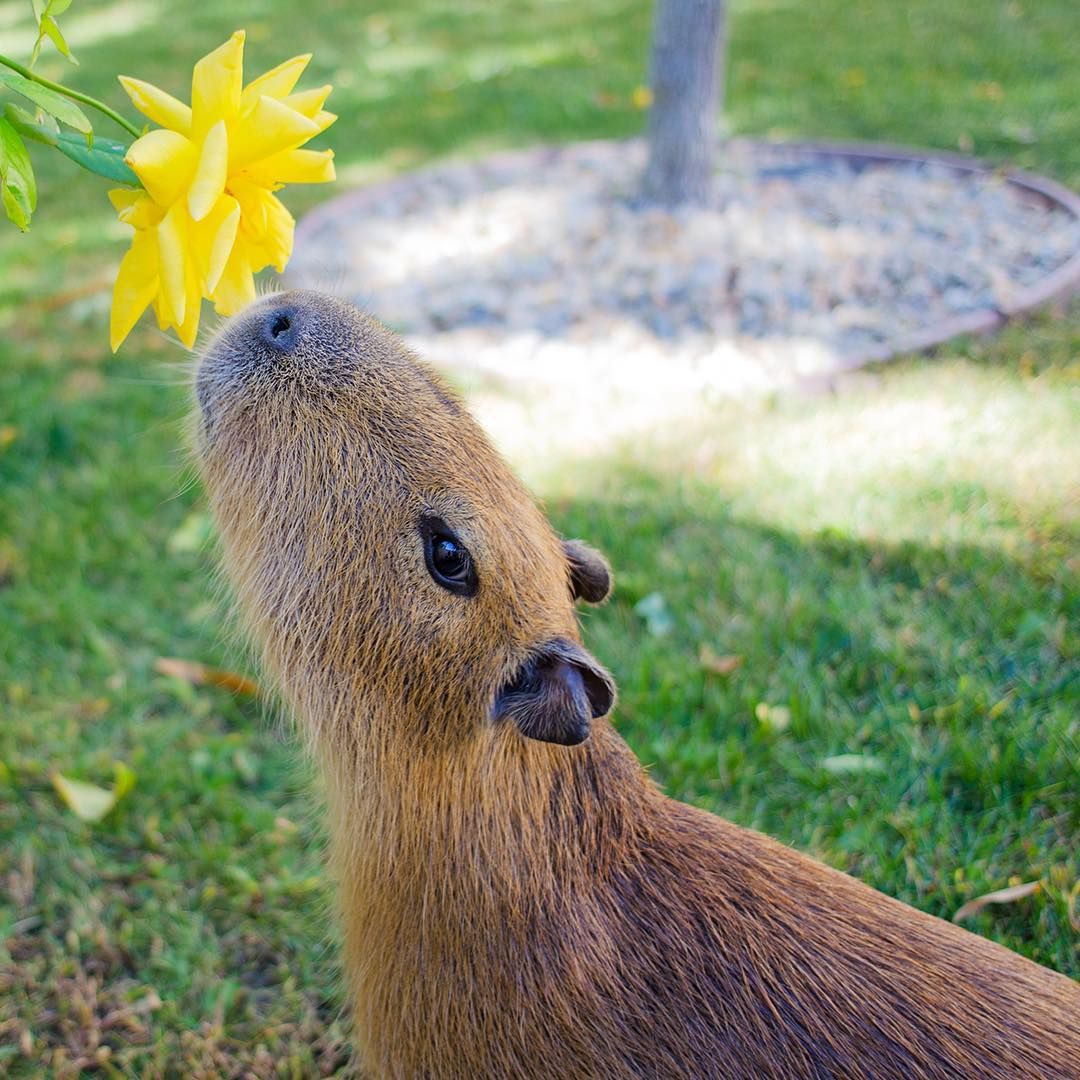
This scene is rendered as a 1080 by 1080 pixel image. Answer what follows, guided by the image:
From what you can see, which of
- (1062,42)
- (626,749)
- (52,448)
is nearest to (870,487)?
(626,749)

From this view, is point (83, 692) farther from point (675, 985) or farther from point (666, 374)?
point (666, 374)

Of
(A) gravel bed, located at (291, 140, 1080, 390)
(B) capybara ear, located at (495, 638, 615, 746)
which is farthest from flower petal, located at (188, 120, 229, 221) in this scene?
(A) gravel bed, located at (291, 140, 1080, 390)

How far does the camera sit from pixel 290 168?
1.30 metres

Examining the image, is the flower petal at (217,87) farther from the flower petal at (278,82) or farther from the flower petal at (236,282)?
the flower petal at (236,282)

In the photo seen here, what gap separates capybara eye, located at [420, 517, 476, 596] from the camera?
162 centimetres

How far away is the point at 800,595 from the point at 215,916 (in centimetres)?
171

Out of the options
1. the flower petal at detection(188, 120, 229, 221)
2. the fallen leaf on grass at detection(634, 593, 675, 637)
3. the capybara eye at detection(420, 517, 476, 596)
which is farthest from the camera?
the fallen leaf on grass at detection(634, 593, 675, 637)

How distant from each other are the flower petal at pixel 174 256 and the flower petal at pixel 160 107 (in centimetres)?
12

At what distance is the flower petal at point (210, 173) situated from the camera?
3.67ft

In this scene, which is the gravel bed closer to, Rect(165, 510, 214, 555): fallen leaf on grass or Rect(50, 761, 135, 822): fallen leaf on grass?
Rect(165, 510, 214, 555): fallen leaf on grass

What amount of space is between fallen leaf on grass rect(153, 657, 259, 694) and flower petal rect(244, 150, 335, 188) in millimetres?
1966

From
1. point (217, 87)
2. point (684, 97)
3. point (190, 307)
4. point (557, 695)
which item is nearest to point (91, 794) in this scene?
point (557, 695)

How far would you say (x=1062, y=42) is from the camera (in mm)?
7188

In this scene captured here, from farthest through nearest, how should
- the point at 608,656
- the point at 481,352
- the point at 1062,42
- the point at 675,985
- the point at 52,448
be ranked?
the point at 1062,42 → the point at 481,352 → the point at 52,448 → the point at 608,656 → the point at 675,985
